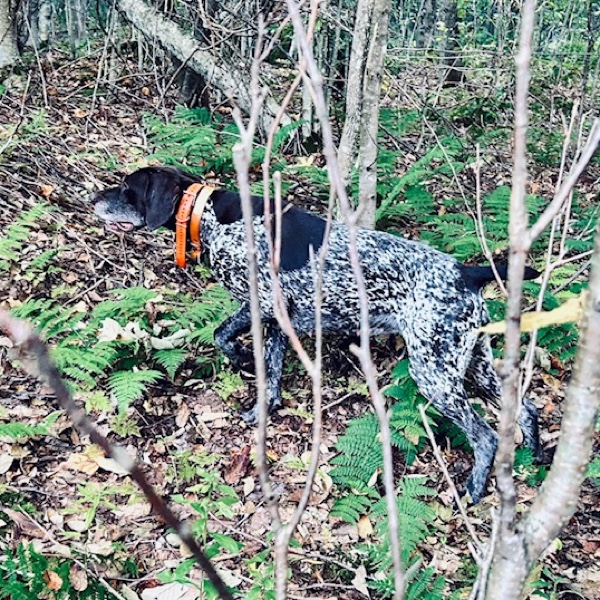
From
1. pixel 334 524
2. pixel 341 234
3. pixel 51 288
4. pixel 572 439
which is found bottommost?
pixel 334 524

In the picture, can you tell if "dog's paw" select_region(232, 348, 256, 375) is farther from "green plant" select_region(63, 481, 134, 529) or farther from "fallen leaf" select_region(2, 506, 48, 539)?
"fallen leaf" select_region(2, 506, 48, 539)

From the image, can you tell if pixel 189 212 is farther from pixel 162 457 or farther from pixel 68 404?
pixel 68 404

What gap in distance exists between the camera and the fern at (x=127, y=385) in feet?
13.9

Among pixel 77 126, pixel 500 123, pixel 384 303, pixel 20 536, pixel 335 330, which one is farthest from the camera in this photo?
pixel 500 123

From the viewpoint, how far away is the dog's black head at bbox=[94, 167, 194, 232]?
4934 mm

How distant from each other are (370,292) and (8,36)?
666cm

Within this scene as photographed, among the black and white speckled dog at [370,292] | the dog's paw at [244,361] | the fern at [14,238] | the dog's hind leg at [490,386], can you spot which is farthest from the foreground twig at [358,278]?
the fern at [14,238]

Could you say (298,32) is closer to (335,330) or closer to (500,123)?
(335,330)

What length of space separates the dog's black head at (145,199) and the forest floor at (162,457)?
79 cm

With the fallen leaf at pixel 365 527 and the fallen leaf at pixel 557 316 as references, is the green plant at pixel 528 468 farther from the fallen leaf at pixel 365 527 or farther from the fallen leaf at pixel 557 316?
the fallen leaf at pixel 557 316

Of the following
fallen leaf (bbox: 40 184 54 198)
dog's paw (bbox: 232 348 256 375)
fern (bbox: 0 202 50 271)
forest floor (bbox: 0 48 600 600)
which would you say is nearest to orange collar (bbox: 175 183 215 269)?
dog's paw (bbox: 232 348 256 375)

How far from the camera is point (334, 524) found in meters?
4.05

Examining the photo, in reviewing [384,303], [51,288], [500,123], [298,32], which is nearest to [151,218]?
[51,288]

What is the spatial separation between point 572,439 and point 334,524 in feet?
10.1
